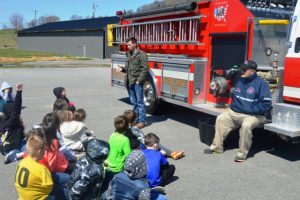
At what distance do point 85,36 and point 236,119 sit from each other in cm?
3893

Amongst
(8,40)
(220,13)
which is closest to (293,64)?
(220,13)

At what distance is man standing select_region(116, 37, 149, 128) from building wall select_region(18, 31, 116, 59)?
106 feet

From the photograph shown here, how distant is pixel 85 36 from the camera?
43219 millimetres

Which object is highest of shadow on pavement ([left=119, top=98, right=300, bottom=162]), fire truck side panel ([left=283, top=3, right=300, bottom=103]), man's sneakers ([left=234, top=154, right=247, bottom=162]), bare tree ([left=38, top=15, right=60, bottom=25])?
bare tree ([left=38, top=15, right=60, bottom=25])

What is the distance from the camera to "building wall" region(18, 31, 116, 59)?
41125 mm

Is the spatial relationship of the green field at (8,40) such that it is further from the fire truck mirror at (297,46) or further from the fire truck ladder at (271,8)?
the fire truck mirror at (297,46)

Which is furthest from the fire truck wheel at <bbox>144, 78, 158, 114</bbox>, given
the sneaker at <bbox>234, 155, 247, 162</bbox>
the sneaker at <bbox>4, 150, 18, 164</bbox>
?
the sneaker at <bbox>4, 150, 18, 164</bbox>

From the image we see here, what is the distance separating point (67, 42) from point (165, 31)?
133 ft

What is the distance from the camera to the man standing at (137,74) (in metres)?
7.73

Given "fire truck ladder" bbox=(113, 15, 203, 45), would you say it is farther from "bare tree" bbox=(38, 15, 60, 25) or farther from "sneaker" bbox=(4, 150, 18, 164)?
"bare tree" bbox=(38, 15, 60, 25)

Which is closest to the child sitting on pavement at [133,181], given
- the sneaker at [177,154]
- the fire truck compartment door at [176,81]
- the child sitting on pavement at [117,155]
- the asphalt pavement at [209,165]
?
the child sitting on pavement at [117,155]

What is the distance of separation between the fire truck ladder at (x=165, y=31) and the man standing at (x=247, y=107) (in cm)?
189

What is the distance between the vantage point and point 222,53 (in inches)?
275

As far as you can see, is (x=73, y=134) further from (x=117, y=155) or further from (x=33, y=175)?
(x=33, y=175)
